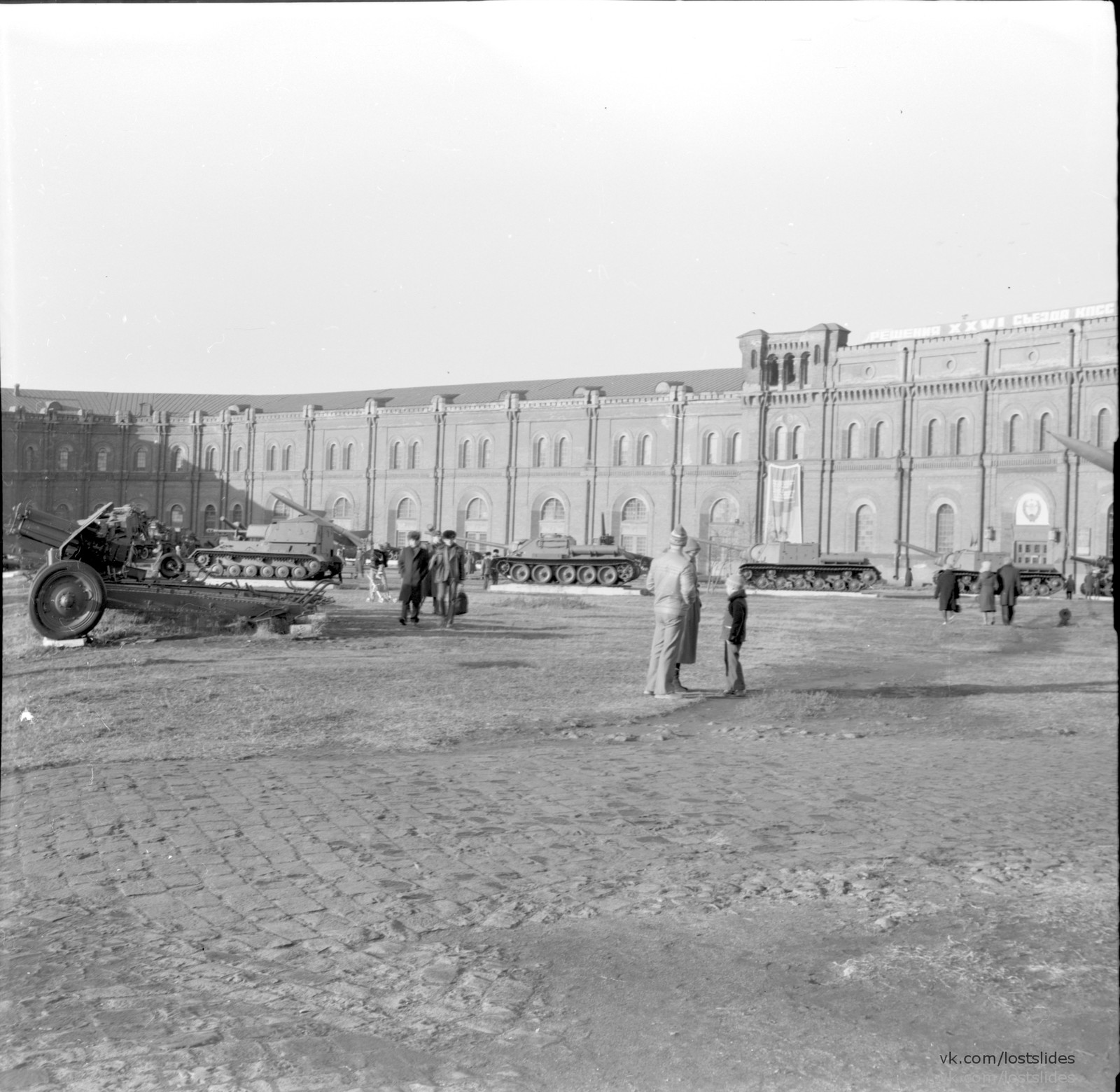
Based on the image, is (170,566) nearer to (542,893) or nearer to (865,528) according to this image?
(542,893)

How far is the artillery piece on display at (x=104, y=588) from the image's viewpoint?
1183cm

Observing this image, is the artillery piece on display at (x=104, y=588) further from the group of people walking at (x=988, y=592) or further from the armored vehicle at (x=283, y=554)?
the armored vehicle at (x=283, y=554)

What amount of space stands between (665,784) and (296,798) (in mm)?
2149

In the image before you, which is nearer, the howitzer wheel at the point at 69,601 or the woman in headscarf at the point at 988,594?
the howitzer wheel at the point at 69,601

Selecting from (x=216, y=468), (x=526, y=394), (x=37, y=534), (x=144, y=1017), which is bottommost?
(x=144, y=1017)

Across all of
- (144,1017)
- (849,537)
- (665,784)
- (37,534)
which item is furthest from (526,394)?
(144,1017)

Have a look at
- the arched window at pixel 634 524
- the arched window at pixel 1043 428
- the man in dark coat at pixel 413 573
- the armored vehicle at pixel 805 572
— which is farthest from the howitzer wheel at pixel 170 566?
the arched window at pixel 634 524

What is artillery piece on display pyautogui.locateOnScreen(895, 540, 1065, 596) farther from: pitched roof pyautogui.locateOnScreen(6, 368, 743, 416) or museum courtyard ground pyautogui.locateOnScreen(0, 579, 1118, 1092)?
museum courtyard ground pyautogui.locateOnScreen(0, 579, 1118, 1092)

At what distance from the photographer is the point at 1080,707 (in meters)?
10.3

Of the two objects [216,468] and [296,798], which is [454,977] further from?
[216,468]

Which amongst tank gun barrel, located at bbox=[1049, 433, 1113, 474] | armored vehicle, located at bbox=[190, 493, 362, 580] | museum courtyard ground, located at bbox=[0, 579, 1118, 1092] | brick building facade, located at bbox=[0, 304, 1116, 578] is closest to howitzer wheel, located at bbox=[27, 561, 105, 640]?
museum courtyard ground, located at bbox=[0, 579, 1118, 1092]

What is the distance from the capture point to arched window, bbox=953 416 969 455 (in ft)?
144

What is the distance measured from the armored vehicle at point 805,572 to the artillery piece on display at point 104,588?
2476 centimetres

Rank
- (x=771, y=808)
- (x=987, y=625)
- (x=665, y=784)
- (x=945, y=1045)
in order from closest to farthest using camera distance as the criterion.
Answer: (x=945, y=1045)
(x=771, y=808)
(x=665, y=784)
(x=987, y=625)
